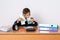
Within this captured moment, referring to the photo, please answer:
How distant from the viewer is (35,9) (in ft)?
6.83

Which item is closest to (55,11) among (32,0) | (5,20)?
(32,0)

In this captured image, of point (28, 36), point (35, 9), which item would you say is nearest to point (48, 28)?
point (28, 36)

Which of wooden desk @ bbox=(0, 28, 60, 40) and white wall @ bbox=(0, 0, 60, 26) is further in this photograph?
white wall @ bbox=(0, 0, 60, 26)

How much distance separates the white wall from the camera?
6.76 feet

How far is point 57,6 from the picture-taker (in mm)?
2061

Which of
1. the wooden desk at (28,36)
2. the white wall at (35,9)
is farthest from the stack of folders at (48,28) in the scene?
the white wall at (35,9)

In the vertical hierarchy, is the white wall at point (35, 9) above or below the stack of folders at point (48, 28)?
above

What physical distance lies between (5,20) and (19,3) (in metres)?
0.33

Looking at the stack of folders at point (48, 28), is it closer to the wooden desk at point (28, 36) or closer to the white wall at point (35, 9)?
the wooden desk at point (28, 36)

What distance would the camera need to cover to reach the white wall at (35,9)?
2061mm

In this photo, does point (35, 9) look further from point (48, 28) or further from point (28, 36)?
point (28, 36)

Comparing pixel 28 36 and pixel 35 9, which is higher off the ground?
pixel 35 9

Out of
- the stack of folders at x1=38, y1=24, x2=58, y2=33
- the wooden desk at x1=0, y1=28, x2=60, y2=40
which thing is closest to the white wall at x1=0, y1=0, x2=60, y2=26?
the stack of folders at x1=38, y1=24, x2=58, y2=33

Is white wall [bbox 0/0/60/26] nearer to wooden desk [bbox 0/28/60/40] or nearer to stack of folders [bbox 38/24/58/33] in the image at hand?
stack of folders [bbox 38/24/58/33]
